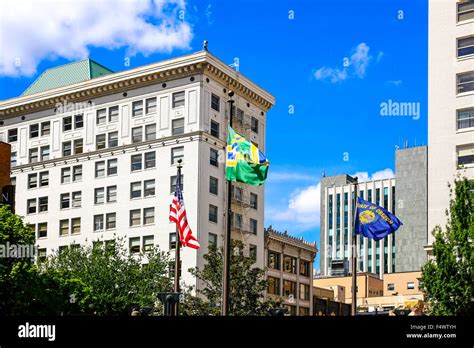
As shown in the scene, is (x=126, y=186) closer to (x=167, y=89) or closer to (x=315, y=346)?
(x=167, y=89)

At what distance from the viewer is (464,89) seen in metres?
64.4

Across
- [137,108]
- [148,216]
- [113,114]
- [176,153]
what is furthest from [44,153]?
[176,153]

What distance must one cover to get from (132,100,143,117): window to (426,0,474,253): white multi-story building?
35.0 meters

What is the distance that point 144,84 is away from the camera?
88938 mm

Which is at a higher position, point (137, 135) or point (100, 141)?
point (137, 135)

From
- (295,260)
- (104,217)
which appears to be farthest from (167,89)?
(295,260)

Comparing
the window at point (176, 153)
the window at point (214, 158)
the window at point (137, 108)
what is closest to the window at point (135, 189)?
the window at point (176, 153)

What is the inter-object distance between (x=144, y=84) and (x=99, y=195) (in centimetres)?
1330

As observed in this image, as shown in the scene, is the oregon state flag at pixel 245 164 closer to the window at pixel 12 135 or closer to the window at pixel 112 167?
the window at pixel 112 167

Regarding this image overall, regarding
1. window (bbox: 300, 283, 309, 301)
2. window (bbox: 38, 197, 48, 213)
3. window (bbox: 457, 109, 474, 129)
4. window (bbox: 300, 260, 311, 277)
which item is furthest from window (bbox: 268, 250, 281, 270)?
window (bbox: 457, 109, 474, 129)

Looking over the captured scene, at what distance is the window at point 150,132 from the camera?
8812cm

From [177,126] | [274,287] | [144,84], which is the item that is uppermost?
[144,84]

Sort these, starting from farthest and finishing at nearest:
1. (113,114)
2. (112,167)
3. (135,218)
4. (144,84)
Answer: (113,114), (112,167), (144,84), (135,218)

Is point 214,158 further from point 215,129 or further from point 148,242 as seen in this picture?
point 148,242
